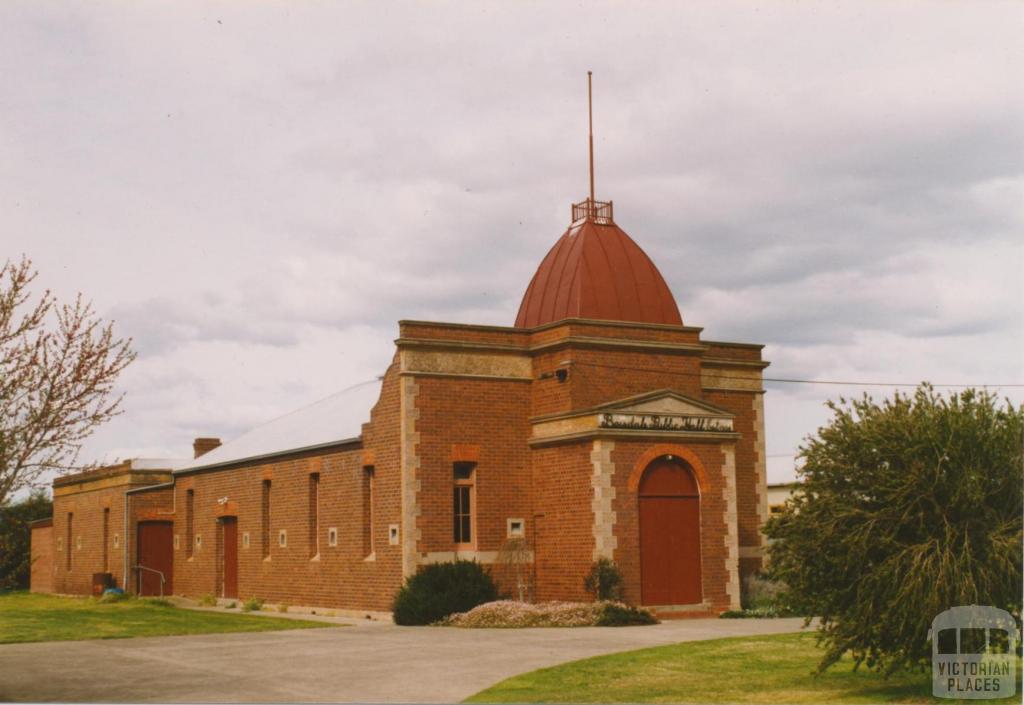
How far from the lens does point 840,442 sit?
15.4 metres

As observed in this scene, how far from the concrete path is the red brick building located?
111 inches

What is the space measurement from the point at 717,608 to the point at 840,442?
52.0 ft

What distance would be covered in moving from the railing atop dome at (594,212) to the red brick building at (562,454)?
40mm

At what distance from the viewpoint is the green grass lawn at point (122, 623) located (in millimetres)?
27094

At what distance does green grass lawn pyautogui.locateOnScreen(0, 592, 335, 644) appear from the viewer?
27.1 meters

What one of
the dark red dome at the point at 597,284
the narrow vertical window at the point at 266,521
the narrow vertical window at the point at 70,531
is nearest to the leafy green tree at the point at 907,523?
the dark red dome at the point at 597,284

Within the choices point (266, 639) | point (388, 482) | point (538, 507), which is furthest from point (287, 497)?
point (266, 639)

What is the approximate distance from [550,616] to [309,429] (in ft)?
45.4

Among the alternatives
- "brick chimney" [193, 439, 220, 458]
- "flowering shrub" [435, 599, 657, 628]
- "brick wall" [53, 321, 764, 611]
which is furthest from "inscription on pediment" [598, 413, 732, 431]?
"brick chimney" [193, 439, 220, 458]

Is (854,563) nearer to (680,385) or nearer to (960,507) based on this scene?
(960,507)

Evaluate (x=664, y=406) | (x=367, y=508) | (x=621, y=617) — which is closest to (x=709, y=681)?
(x=621, y=617)

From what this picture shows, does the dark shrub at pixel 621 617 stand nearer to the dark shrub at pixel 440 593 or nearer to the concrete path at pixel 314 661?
the concrete path at pixel 314 661

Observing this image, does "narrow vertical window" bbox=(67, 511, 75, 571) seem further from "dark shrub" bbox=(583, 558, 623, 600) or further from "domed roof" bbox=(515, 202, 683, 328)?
"dark shrub" bbox=(583, 558, 623, 600)

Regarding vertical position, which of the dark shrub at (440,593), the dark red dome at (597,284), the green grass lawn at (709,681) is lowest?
the green grass lawn at (709,681)
